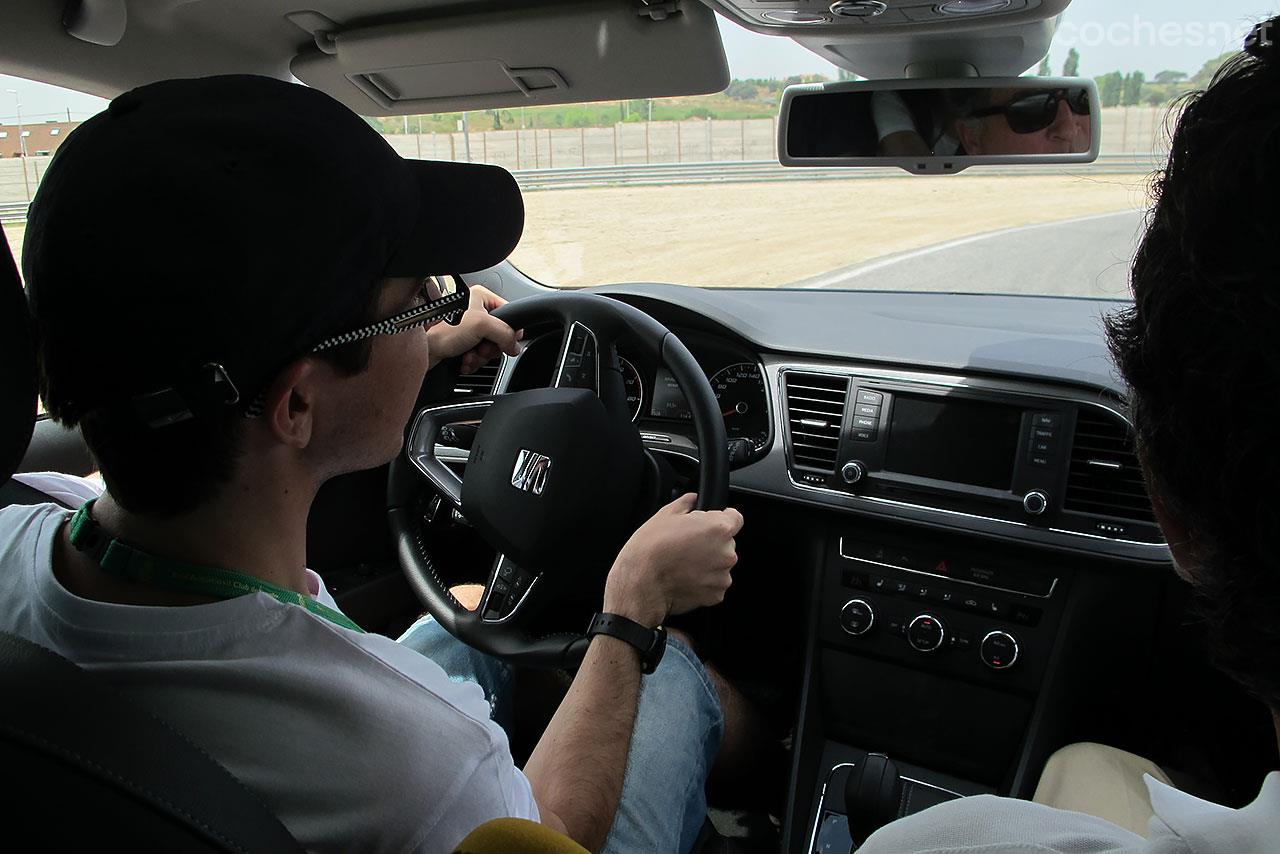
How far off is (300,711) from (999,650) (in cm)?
220

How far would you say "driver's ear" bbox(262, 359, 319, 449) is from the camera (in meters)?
1.31

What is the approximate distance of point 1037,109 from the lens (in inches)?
108

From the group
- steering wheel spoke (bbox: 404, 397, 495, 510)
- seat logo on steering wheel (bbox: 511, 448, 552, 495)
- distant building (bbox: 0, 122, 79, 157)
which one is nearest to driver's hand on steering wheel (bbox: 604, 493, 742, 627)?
seat logo on steering wheel (bbox: 511, 448, 552, 495)

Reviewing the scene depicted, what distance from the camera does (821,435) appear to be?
3088mm

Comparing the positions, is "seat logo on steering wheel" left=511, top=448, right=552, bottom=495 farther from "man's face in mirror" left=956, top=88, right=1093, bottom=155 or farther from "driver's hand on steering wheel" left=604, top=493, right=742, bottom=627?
"man's face in mirror" left=956, top=88, right=1093, bottom=155

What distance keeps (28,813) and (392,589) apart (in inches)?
105

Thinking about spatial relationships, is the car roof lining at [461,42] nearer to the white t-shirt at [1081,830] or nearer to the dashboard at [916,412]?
the dashboard at [916,412]

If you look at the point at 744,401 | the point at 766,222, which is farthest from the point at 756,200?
the point at 744,401

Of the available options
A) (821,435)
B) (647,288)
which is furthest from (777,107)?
(821,435)

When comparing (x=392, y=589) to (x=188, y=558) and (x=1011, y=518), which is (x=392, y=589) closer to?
(x=1011, y=518)

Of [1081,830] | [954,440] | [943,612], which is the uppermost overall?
[1081,830]

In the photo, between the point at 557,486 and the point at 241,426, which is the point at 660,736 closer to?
the point at 557,486

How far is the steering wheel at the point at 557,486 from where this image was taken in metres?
2.49

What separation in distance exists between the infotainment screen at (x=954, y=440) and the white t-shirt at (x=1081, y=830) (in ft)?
6.17
